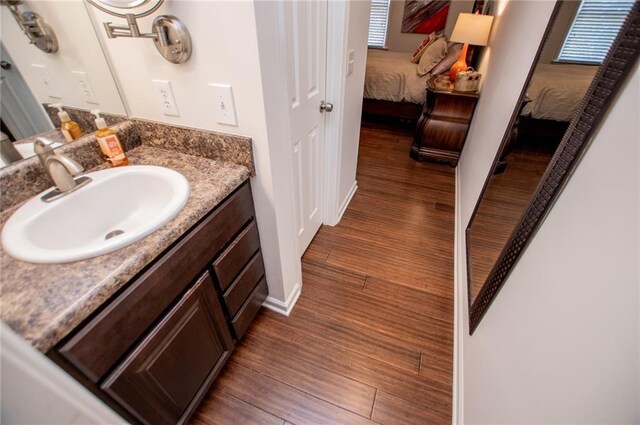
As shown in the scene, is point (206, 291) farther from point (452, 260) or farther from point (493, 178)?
point (452, 260)

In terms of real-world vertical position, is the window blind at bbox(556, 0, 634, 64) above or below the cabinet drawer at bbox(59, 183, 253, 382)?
above

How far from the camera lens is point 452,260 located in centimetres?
181

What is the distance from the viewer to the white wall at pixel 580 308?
413 mm

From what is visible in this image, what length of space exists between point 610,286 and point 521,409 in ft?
1.31

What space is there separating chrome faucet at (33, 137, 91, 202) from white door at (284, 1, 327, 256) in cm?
76

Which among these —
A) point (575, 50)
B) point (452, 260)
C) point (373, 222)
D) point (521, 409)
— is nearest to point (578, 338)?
point (521, 409)

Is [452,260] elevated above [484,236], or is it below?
below

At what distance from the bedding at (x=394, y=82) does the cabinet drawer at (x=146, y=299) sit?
3150 mm

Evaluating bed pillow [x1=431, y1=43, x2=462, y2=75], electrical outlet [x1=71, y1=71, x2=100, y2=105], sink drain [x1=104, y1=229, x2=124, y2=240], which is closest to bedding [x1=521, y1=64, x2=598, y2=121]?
sink drain [x1=104, y1=229, x2=124, y2=240]

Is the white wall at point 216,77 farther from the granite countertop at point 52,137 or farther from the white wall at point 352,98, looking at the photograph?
the white wall at point 352,98

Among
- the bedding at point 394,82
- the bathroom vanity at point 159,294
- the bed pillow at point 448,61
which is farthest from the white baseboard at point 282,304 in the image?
the bed pillow at point 448,61

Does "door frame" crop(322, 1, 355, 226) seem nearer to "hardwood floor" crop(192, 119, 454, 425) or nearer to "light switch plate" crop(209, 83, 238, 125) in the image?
"hardwood floor" crop(192, 119, 454, 425)

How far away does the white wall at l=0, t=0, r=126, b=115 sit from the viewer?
31.8 inches

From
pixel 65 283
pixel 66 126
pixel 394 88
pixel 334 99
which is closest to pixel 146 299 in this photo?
pixel 65 283
